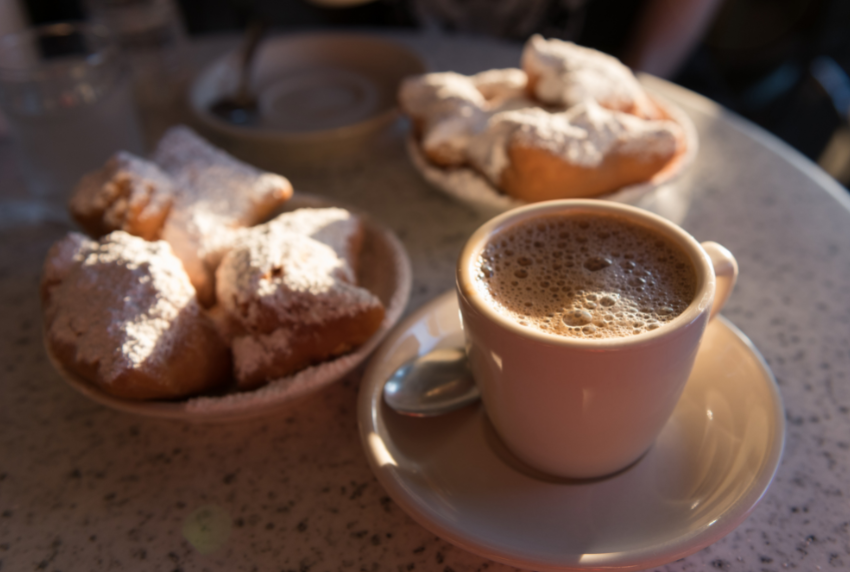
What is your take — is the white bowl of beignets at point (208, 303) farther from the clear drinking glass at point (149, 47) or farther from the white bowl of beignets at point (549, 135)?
the clear drinking glass at point (149, 47)

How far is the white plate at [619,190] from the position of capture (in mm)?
830

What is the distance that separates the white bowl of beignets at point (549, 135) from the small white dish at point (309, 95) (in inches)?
5.9

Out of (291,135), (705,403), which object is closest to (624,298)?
(705,403)

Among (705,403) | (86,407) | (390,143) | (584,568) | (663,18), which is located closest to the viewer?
(584,568)

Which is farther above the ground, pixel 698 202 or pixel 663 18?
pixel 663 18

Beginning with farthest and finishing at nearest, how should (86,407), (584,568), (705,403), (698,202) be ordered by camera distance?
(698,202) < (86,407) < (705,403) < (584,568)

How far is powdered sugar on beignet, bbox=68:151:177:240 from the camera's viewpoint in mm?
745

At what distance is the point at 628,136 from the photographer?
85 cm

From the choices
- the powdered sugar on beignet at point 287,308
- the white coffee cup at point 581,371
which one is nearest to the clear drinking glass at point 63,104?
the powdered sugar on beignet at point 287,308

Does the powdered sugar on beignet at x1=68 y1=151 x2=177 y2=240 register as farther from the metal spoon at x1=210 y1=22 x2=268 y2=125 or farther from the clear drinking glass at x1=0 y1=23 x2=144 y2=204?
the metal spoon at x1=210 y1=22 x2=268 y2=125

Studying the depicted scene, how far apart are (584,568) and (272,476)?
1.03 feet

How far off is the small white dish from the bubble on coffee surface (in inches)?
21.4

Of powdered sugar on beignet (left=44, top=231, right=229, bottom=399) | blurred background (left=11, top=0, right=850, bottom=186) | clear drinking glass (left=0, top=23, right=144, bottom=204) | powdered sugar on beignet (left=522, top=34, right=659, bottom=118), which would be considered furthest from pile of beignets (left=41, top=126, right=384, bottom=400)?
blurred background (left=11, top=0, right=850, bottom=186)

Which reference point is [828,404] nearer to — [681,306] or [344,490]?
[681,306]
